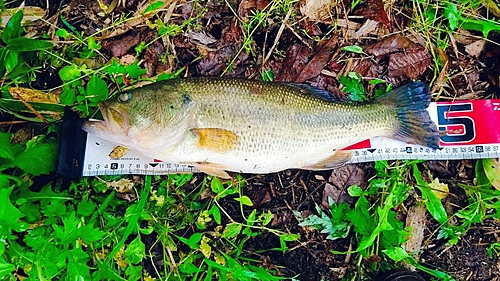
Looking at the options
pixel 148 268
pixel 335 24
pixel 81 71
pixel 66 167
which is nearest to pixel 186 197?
pixel 148 268

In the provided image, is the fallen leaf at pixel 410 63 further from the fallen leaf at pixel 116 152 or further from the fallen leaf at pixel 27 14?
the fallen leaf at pixel 27 14

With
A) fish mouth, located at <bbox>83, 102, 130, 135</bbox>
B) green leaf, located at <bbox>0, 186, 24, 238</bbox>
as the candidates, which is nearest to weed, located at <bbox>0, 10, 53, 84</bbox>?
fish mouth, located at <bbox>83, 102, 130, 135</bbox>

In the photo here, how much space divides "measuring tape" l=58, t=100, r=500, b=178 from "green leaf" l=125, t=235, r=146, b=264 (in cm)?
51

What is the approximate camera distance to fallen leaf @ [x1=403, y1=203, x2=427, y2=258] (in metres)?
3.76

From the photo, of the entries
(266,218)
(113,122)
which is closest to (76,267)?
(113,122)

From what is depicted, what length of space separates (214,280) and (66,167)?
1370mm

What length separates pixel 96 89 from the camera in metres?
3.60

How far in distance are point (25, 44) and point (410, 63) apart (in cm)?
292

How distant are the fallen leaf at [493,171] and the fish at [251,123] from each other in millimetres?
532

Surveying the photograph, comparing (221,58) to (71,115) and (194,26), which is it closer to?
(194,26)

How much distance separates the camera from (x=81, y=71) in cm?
372

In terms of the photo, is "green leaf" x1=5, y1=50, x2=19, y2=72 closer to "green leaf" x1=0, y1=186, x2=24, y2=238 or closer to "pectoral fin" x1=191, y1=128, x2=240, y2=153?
"green leaf" x1=0, y1=186, x2=24, y2=238

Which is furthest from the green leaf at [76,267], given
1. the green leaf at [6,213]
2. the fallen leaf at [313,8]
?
the fallen leaf at [313,8]

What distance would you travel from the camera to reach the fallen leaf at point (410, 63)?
3.86 metres
